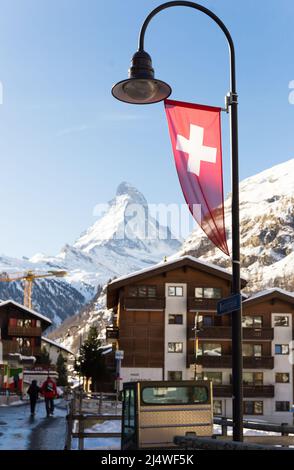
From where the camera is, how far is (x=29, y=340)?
9131cm

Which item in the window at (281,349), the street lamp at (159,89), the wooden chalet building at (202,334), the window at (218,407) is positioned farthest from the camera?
the window at (281,349)

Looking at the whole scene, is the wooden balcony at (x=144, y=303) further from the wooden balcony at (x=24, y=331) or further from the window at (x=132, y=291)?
the wooden balcony at (x=24, y=331)

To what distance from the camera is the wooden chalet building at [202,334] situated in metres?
58.8

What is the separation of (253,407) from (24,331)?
37.5 metres

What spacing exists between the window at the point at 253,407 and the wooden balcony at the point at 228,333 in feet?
19.0

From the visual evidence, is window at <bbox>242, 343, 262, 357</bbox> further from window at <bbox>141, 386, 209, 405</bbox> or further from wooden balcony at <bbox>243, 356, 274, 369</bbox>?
window at <bbox>141, 386, 209, 405</bbox>

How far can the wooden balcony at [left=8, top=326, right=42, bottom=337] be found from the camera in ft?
285

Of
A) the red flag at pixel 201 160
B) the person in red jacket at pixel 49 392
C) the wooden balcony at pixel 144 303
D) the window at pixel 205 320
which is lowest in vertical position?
the person in red jacket at pixel 49 392

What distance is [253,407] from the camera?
198ft

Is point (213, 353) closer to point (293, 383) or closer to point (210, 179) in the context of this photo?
point (293, 383)

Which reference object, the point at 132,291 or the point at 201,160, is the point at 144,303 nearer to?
the point at 132,291

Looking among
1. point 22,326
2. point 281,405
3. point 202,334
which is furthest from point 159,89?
point 22,326

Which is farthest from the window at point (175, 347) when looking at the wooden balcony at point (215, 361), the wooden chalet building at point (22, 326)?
the wooden chalet building at point (22, 326)

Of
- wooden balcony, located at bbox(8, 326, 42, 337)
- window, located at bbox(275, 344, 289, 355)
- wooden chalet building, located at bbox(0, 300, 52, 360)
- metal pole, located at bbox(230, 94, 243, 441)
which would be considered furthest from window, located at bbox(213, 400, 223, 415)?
metal pole, located at bbox(230, 94, 243, 441)
